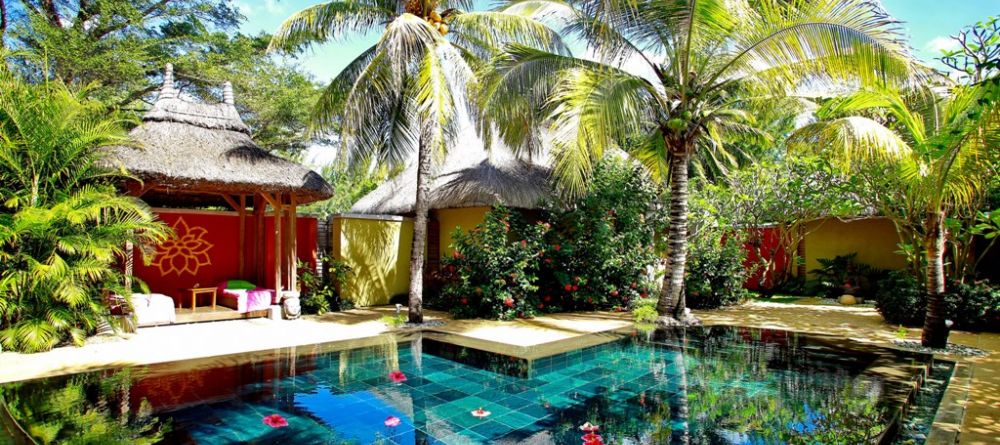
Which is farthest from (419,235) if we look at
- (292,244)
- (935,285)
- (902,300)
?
(902,300)

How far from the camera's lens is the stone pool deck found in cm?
489

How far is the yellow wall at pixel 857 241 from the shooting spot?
1319 centimetres

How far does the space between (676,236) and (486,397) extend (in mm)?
4941

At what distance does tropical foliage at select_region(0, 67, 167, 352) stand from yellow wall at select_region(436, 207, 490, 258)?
→ 5809 millimetres

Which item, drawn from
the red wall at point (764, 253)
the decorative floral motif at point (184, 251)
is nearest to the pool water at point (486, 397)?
the decorative floral motif at point (184, 251)

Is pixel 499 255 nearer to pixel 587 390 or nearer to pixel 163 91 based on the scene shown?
pixel 587 390

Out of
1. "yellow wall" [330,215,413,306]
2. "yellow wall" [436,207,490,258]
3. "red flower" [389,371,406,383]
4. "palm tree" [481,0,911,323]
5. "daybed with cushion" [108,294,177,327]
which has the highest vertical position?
"palm tree" [481,0,911,323]

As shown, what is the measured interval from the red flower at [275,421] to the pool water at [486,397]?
0.06 feet

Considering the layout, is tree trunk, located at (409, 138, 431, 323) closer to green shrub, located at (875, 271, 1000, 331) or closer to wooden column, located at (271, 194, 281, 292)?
wooden column, located at (271, 194, 281, 292)

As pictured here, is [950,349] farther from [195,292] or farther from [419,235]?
[195,292]

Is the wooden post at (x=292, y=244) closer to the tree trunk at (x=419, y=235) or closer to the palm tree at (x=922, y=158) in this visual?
the tree trunk at (x=419, y=235)

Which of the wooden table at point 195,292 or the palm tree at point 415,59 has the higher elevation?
the palm tree at point 415,59

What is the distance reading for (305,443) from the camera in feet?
12.3

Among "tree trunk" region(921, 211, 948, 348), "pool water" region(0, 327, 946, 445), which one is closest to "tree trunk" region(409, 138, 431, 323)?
"pool water" region(0, 327, 946, 445)
